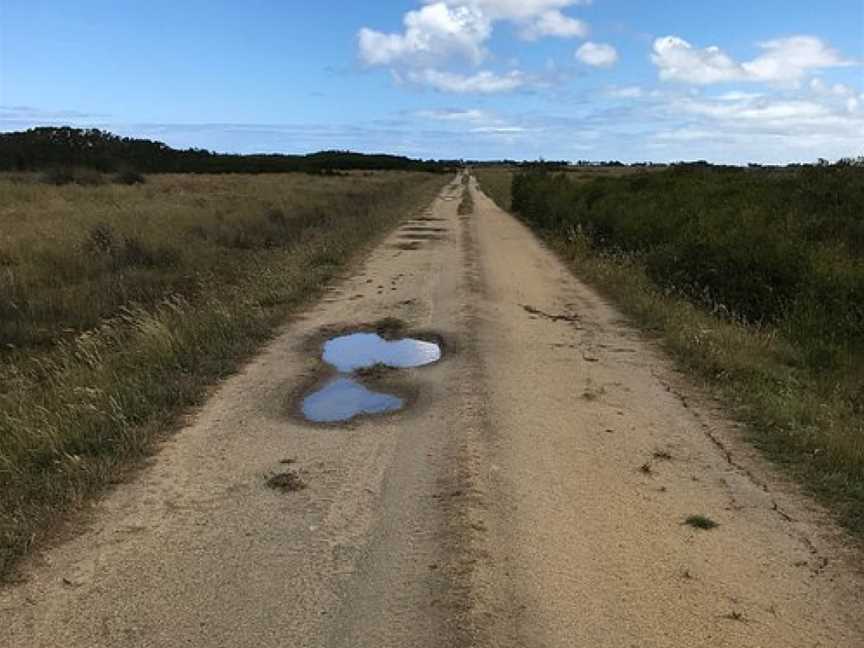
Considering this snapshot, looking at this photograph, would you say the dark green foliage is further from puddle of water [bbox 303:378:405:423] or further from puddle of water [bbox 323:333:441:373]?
puddle of water [bbox 303:378:405:423]

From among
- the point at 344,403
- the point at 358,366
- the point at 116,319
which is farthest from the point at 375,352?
the point at 116,319

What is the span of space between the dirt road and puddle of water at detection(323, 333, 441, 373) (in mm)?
826

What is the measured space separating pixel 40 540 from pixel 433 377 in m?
4.37

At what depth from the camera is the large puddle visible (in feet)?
23.7

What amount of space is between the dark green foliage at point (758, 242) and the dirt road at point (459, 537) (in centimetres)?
445

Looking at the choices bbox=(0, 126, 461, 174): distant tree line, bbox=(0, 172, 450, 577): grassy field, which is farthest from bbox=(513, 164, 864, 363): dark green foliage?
bbox=(0, 126, 461, 174): distant tree line

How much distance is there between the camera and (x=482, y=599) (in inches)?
154

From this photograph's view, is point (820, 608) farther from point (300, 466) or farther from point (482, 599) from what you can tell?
point (300, 466)

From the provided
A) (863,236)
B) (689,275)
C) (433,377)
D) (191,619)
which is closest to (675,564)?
(191,619)

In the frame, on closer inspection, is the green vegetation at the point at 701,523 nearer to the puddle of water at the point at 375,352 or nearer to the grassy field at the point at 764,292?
the grassy field at the point at 764,292

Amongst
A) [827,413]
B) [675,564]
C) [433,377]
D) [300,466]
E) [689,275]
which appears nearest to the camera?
[675,564]

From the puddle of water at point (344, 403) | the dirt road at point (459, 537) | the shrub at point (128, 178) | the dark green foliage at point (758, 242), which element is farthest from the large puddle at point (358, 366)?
the shrub at point (128, 178)

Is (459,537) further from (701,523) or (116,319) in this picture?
(116,319)

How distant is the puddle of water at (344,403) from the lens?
7070 mm
